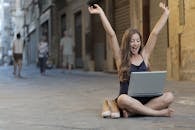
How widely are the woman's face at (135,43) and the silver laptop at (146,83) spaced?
1.26 ft

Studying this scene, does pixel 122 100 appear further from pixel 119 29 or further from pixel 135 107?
pixel 119 29

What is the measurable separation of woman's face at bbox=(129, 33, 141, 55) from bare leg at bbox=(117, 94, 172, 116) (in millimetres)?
604

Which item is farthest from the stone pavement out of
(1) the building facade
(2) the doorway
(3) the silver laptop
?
(2) the doorway

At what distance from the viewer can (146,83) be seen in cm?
680

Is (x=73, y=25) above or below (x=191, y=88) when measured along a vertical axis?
Result: above

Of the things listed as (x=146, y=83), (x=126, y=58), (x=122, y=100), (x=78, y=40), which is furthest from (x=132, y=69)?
(x=78, y=40)

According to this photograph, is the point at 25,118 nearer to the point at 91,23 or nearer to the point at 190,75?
the point at 190,75

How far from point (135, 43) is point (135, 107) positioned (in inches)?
32.4

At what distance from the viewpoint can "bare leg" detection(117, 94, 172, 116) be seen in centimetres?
680

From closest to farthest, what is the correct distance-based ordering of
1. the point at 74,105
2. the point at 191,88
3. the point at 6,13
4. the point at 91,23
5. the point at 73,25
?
the point at 74,105, the point at 191,88, the point at 91,23, the point at 73,25, the point at 6,13

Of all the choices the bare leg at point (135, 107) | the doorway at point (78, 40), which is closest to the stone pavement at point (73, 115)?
the bare leg at point (135, 107)

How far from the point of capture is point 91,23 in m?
26.5

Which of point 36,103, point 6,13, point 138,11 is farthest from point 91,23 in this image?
point 6,13

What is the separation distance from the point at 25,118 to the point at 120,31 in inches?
584
